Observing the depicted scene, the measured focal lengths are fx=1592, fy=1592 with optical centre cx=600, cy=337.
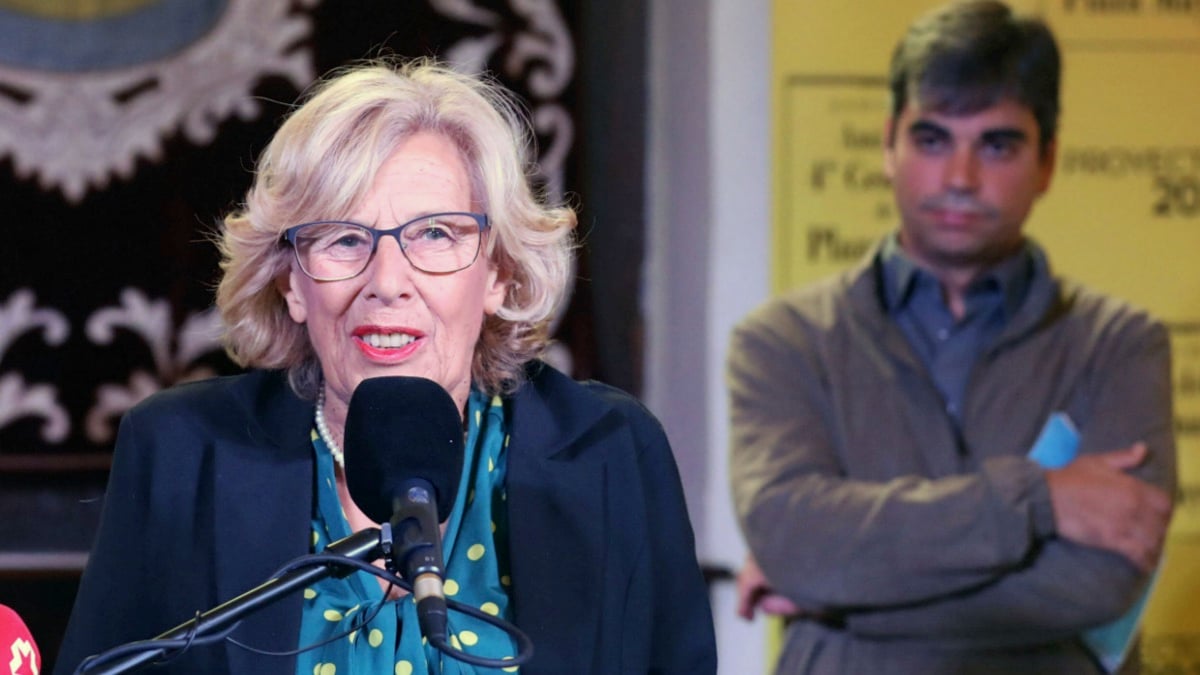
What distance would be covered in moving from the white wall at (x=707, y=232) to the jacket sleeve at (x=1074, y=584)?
19.9 inches

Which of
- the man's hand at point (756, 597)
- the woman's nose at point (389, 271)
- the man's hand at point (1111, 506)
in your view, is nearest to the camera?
the woman's nose at point (389, 271)

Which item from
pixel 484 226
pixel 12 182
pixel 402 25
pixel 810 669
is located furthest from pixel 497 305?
pixel 12 182

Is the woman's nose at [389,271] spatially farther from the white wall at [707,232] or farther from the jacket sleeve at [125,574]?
the white wall at [707,232]

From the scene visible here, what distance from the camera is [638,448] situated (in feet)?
6.69

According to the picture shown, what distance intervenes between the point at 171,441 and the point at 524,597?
0.47m

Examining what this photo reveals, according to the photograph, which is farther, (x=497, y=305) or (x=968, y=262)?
(x=968, y=262)

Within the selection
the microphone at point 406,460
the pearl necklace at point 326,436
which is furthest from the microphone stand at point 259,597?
the pearl necklace at point 326,436

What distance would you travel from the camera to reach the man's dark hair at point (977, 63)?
3143 mm

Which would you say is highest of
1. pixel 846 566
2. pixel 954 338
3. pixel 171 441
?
pixel 171 441

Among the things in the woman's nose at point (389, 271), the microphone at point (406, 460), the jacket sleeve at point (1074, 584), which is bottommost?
the jacket sleeve at point (1074, 584)

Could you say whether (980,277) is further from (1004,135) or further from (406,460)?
(406,460)

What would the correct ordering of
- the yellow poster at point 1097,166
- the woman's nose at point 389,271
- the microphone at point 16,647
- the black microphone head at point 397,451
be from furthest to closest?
the yellow poster at point 1097,166 < the woman's nose at point 389,271 < the black microphone head at point 397,451 < the microphone at point 16,647

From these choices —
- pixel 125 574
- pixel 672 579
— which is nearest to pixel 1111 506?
pixel 672 579

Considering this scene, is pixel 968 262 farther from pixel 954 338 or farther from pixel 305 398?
pixel 305 398
